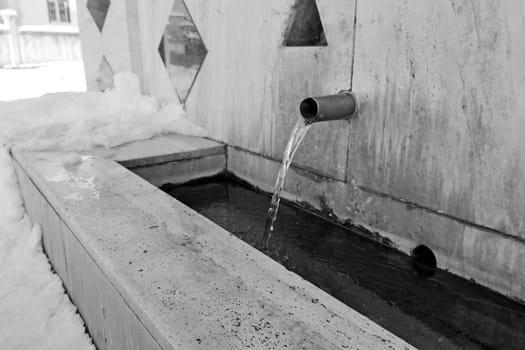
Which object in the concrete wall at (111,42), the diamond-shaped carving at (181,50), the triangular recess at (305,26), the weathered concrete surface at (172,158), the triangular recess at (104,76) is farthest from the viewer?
the triangular recess at (104,76)

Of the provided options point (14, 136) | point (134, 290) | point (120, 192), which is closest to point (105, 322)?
point (134, 290)

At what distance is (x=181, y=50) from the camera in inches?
138

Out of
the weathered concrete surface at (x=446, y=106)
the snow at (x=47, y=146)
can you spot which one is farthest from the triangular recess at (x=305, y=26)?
the snow at (x=47, y=146)

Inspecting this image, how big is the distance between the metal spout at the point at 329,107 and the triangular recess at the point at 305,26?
1.22 ft

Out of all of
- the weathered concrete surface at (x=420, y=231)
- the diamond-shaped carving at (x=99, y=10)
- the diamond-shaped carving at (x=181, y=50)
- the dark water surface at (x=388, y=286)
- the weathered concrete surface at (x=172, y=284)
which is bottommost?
the dark water surface at (x=388, y=286)

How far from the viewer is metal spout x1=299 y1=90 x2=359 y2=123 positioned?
1.91m

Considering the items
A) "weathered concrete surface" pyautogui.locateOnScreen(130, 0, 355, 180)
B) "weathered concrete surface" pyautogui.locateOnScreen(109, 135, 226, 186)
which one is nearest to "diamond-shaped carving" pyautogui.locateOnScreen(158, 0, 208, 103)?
"weathered concrete surface" pyautogui.locateOnScreen(130, 0, 355, 180)

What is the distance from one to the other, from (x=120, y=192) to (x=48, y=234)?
19.1 inches

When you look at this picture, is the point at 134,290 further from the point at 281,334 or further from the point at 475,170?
the point at 475,170

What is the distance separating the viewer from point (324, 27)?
2.14m

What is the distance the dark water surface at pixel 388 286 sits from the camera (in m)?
1.46

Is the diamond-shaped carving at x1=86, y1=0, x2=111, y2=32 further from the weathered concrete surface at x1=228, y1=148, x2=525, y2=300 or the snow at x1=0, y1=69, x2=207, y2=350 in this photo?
the weathered concrete surface at x1=228, y1=148, x2=525, y2=300

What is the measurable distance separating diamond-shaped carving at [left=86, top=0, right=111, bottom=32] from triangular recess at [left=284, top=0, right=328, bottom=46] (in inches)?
111

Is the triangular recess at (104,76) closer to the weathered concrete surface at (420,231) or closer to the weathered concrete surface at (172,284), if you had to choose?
the weathered concrete surface at (420,231)
